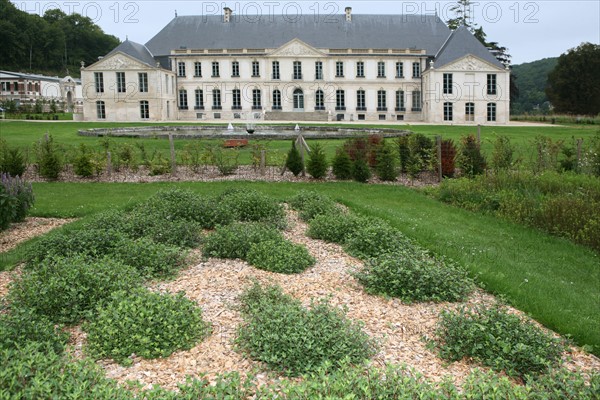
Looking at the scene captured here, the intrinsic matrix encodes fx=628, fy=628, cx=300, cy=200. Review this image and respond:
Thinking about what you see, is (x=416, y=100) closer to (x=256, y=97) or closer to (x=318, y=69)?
(x=318, y=69)

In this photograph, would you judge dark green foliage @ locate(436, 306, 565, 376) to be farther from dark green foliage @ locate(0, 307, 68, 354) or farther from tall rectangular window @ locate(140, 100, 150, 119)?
tall rectangular window @ locate(140, 100, 150, 119)

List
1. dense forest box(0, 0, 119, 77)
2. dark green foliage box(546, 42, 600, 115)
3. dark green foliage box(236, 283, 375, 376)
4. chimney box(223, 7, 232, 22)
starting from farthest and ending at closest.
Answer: dense forest box(0, 0, 119, 77), dark green foliage box(546, 42, 600, 115), chimney box(223, 7, 232, 22), dark green foliage box(236, 283, 375, 376)

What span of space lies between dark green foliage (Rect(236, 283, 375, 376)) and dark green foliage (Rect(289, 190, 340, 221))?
444 cm

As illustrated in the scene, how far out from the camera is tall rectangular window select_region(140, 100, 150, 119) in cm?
4949

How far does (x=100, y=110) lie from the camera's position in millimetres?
49812

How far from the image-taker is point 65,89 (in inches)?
3228

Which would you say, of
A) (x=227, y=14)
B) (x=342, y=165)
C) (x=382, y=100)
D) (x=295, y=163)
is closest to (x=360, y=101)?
(x=382, y=100)

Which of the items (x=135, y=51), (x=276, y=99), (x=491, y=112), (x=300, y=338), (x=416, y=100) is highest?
(x=135, y=51)

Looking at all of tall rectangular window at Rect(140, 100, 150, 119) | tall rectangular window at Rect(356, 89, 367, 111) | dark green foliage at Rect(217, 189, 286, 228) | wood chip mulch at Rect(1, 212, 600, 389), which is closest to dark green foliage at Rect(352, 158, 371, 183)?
dark green foliage at Rect(217, 189, 286, 228)

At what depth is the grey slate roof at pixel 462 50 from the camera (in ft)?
156

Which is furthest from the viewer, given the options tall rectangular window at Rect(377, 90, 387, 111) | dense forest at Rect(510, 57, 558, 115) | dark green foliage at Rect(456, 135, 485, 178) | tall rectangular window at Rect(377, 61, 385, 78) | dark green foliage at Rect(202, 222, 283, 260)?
dense forest at Rect(510, 57, 558, 115)

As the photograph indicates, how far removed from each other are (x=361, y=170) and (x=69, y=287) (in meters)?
10.0

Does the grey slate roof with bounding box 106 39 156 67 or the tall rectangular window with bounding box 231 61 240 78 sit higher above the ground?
the grey slate roof with bounding box 106 39 156 67

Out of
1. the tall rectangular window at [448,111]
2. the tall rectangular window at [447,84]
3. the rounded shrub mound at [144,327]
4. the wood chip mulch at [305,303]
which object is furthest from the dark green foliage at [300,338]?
the tall rectangular window at [447,84]
